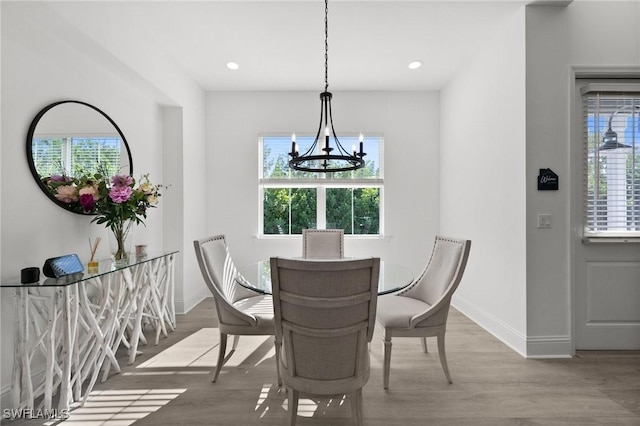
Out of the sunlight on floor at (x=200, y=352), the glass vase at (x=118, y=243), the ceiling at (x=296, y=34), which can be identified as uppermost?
the ceiling at (x=296, y=34)

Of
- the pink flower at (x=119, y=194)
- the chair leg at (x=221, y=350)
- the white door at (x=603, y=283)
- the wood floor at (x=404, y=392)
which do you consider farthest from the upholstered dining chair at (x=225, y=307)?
the white door at (x=603, y=283)

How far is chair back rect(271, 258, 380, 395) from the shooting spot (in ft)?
4.43

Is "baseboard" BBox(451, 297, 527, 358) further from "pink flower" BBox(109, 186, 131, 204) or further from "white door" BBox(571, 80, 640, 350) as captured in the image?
"pink flower" BBox(109, 186, 131, 204)

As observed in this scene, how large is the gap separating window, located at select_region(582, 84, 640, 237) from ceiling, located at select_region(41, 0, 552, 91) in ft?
3.72

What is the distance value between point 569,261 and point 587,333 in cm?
67

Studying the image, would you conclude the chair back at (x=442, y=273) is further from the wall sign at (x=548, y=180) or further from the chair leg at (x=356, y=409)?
the wall sign at (x=548, y=180)

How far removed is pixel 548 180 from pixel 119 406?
11.6 feet

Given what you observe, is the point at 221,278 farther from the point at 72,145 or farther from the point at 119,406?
the point at 72,145

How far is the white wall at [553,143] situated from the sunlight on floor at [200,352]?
7.73ft

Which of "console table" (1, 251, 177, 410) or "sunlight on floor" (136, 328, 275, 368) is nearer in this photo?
"console table" (1, 251, 177, 410)

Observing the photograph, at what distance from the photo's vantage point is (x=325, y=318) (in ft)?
4.55

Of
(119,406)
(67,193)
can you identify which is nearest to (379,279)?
(119,406)

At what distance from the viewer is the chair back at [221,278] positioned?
2.02 m

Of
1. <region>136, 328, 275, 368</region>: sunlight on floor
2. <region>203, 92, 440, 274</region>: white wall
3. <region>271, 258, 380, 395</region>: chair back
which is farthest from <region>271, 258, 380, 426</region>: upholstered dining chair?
<region>203, 92, 440, 274</region>: white wall
